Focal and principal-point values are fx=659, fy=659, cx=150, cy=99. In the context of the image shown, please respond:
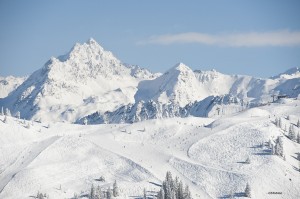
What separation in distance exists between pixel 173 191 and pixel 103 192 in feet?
69.7

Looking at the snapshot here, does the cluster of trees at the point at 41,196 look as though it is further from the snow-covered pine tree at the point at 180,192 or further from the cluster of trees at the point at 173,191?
the snow-covered pine tree at the point at 180,192

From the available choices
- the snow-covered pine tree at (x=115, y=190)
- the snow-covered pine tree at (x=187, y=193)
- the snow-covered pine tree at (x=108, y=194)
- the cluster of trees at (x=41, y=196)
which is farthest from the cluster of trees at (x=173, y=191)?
the cluster of trees at (x=41, y=196)

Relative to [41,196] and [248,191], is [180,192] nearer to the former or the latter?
[248,191]

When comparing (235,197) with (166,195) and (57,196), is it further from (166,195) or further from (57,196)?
(57,196)

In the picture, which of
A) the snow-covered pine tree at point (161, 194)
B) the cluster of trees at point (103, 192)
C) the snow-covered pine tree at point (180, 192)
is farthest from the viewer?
the snow-covered pine tree at point (180, 192)

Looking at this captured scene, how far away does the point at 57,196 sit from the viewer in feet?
653

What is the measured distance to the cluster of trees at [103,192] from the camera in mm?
190750

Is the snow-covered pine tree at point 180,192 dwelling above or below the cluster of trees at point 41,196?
above

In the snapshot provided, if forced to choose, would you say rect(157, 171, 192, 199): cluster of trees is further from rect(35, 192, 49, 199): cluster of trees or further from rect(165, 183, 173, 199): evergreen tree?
rect(35, 192, 49, 199): cluster of trees

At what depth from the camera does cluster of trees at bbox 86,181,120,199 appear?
7510 inches

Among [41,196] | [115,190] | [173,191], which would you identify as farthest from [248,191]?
[41,196]

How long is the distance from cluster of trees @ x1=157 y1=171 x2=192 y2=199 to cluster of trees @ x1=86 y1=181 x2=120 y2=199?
44.3 ft

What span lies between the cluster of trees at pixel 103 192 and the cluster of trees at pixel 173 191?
44.3 ft

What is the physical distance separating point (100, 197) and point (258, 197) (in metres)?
48.1
